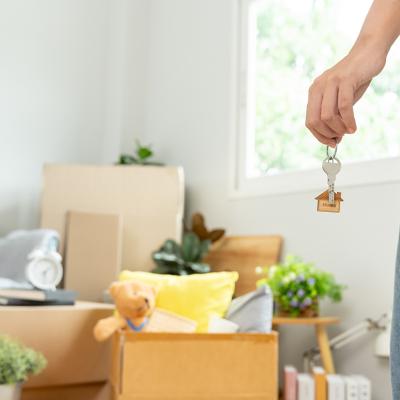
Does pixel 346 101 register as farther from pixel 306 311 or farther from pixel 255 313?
pixel 306 311

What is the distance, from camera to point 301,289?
7.98 ft

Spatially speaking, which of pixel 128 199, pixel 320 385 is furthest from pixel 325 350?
pixel 128 199

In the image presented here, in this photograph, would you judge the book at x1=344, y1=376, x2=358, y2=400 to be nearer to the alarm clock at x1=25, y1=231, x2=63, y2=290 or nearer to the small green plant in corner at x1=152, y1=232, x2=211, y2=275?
the small green plant in corner at x1=152, y1=232, x2=211, y2=275

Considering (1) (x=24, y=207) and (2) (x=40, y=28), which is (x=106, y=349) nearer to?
(1) (x=24, y=207)

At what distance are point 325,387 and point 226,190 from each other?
1.35 meters

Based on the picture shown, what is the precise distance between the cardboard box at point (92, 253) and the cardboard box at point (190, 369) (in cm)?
114

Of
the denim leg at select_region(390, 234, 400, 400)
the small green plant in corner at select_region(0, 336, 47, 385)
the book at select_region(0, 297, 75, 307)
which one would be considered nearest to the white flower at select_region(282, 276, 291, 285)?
the book at select_region(0, 297, 75, 307)

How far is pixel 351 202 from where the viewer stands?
260 cm

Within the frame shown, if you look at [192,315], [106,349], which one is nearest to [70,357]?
[106,349]

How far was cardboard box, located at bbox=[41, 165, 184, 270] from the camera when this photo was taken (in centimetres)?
320

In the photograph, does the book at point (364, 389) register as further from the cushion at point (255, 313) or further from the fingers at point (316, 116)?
the fingers at point (316, 116)

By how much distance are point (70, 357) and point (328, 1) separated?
1918 mm

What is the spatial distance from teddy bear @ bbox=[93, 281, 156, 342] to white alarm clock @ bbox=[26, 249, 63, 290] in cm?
39

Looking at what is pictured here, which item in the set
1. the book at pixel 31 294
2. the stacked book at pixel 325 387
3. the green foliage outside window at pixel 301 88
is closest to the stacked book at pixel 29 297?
the book at pixel 31 294
